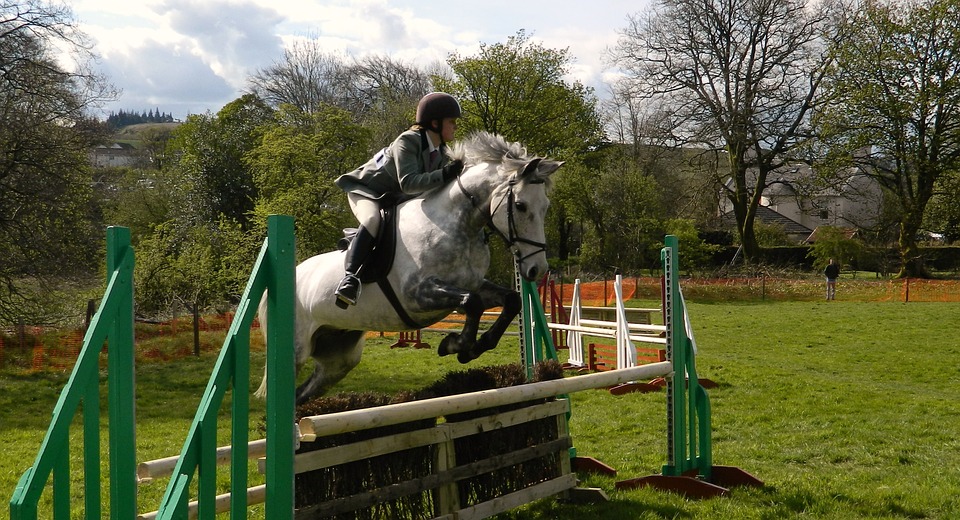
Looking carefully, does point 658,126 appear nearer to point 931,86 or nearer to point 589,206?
point 589,206

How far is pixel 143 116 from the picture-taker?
147 m

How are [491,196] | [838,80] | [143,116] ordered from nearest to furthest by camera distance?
[491,196] → [838,80] → [143,116]

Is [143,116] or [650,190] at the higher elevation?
[143,116]

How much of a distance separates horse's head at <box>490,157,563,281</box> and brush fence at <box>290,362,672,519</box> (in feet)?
2.29

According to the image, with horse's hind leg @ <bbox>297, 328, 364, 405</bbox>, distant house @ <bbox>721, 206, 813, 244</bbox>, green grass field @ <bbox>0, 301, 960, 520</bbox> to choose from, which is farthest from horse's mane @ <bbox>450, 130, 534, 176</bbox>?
distant house @ <bbox>721, 206, 813, 244</bbox>

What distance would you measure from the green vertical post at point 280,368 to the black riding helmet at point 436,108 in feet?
5.08

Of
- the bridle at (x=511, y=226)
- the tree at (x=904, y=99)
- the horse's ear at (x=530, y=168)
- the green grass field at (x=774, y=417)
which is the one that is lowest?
the green grass field at (x=774, y=417)

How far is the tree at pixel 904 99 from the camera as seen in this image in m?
27.3

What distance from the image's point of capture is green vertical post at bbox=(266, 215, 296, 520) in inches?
100

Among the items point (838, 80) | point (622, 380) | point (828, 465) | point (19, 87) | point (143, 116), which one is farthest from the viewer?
point (143, 116)

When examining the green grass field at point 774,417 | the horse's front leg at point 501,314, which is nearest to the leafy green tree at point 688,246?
the green grass field at point 774,417

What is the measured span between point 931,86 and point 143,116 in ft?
472

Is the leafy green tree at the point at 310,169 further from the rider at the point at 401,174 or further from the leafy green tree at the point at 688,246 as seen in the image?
the rider at the point at 401,174

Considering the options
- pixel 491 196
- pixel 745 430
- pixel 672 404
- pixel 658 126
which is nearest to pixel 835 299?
pixel 658 126
